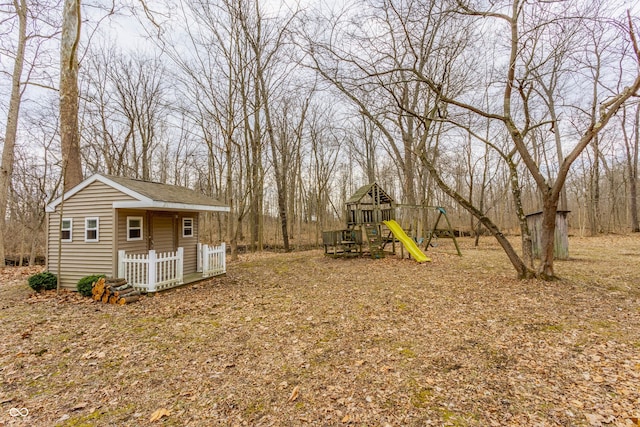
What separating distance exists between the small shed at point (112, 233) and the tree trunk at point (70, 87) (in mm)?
1465

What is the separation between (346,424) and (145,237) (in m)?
7.77

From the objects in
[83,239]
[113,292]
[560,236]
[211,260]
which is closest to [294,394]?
[113,292]

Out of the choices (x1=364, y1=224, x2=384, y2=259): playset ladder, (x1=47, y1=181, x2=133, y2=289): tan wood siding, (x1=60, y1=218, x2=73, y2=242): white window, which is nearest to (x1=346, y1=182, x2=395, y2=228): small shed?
(x1=364, y1=224, x2=384, y2=259): playset ladder

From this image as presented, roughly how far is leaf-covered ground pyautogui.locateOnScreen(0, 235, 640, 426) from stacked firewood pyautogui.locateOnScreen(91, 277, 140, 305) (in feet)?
0.93

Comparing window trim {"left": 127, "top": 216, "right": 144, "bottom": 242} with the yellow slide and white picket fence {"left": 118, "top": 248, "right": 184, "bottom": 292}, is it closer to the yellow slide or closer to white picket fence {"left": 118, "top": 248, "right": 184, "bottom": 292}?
white picket fence {"left": 118, "top": 248, "right": 184, "bottom": 292}

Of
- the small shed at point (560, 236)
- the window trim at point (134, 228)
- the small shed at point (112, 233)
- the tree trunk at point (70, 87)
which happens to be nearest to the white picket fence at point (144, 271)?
the small shed at point (112, 233)

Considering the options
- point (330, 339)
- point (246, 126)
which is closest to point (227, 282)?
point (330, 339)

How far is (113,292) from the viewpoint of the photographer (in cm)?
656

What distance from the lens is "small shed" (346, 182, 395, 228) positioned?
12586 mm

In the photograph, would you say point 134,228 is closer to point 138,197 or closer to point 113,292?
point 138,197

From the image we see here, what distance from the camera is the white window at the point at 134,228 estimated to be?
767 centimetres

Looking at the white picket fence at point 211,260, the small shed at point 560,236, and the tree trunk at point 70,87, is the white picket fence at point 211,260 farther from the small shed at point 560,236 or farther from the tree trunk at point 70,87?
the small shed at point 560,236

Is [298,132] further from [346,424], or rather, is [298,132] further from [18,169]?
[346,424]

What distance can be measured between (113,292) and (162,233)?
244cm
